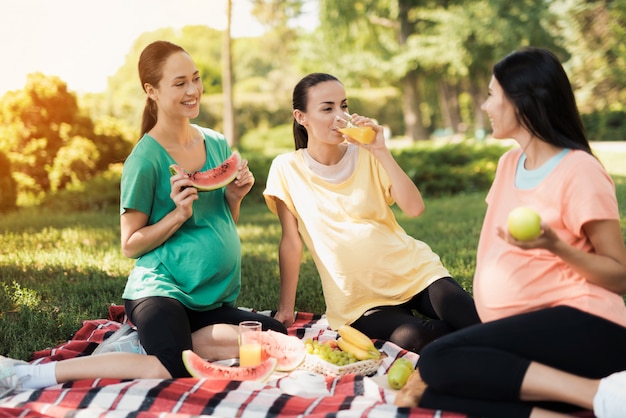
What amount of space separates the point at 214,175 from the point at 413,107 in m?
22.2

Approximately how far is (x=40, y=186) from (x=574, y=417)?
10.3 metres

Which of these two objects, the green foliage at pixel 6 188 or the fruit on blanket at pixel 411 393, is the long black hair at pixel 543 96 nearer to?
the fruit on blanket at pixel 411 393

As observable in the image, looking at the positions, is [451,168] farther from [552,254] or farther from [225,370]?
[552,254]

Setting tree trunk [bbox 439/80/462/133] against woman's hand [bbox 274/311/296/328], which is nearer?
woman's hand [bbox 274/311/296/328]

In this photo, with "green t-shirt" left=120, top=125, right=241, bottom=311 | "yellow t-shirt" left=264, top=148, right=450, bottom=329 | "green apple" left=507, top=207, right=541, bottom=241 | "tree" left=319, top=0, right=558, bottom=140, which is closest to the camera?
"green apple" left=507, top=207, right=541, bottom=241

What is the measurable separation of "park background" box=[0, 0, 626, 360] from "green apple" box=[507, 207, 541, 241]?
2703 mm

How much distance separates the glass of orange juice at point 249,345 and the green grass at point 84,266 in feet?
4.20

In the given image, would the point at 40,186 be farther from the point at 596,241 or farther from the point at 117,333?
the point at 596,241

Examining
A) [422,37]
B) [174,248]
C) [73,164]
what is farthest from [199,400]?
[422,37]

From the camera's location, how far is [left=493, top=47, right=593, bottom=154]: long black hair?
271cm

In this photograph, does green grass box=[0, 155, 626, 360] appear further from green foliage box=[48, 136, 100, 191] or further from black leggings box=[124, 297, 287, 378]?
green foliage box=[48, 136, 100, 191]

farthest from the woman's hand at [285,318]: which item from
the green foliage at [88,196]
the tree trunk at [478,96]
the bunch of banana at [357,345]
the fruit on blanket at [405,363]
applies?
the tree trunk at [478,96]

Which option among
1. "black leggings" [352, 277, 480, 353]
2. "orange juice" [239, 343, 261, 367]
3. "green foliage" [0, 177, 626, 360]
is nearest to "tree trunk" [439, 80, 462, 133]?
"green foliage" [0, 177, 626, 360]

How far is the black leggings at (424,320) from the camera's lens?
12.1ft
